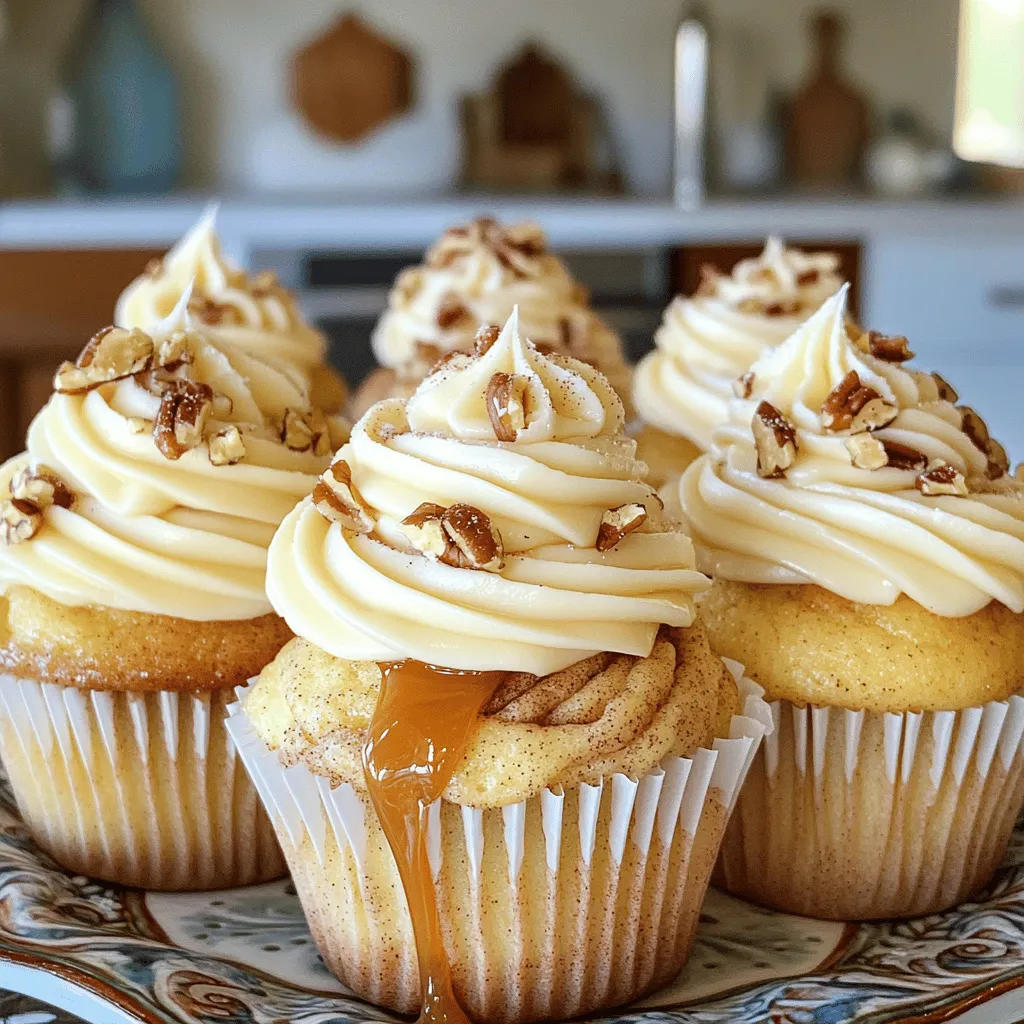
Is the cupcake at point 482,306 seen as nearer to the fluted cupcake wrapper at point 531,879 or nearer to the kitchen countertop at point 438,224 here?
the fluted cupcake wrapper at point 531,879

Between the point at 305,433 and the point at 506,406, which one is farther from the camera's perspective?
the point at 305,433

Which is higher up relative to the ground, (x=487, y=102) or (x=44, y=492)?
(x=487, y=102)

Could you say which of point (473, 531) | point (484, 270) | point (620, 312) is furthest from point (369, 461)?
point (620, 312)

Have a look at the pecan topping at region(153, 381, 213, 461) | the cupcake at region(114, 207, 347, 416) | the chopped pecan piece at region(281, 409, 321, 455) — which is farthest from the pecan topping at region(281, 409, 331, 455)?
the cupcake at region(114, 207, 347, 416)

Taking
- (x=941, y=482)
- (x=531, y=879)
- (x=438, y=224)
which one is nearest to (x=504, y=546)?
(x=531, y=879)

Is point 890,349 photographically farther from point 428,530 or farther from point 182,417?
point 182,417

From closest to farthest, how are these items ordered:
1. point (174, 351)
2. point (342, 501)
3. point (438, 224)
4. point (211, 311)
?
point (342, 501), point (174, 351), point (211, 311), point (438, 224)

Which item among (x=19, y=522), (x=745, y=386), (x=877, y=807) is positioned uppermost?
(x=745, y=386)

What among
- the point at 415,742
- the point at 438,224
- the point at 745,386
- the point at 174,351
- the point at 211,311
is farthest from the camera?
the point at 438,224
